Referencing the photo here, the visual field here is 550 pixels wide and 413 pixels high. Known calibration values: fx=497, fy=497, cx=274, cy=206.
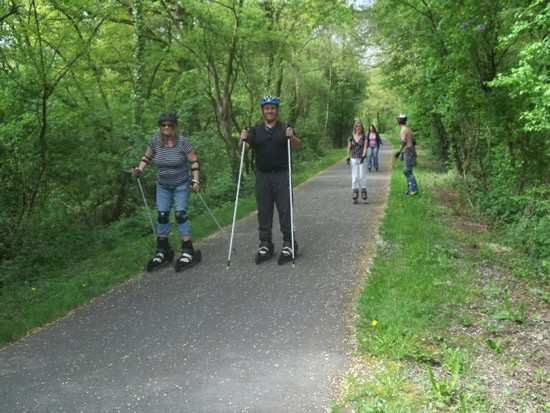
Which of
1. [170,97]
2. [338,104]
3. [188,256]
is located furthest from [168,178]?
[338,104]

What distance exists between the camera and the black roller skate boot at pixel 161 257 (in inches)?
279

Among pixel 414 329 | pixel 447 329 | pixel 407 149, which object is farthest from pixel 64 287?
pixel 407 149

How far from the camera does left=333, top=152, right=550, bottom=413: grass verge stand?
354 centimetres

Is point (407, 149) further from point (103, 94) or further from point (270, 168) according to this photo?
point (103, 94)

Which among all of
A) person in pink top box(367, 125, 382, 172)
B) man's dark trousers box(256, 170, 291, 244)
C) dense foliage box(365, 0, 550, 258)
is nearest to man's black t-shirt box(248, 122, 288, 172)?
man's dark trousers box(256, 170, 291, 244)

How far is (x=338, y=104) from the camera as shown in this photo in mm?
41688

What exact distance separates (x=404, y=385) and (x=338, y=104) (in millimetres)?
39534

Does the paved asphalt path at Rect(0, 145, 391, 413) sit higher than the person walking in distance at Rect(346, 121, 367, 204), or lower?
lower

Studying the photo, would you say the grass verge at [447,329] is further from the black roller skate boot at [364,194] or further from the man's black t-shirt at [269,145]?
the black roller skate boot at [364,194]

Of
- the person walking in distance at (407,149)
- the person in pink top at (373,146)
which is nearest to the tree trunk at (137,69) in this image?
the person walking in distance at (407,149)

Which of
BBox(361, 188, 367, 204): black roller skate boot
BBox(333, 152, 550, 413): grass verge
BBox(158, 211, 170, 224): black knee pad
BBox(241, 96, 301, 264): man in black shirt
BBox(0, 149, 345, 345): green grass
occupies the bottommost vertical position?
BBox(0, 149, 345, 345): green grass

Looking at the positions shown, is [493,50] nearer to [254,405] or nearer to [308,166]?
[254,405]

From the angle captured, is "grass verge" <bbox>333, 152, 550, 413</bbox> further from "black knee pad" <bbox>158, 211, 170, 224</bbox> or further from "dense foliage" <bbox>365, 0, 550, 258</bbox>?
"black knee pad" <bbox>158, 211, 170, 224</bbox>

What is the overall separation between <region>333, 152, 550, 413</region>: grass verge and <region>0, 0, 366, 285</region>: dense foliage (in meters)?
6.38
